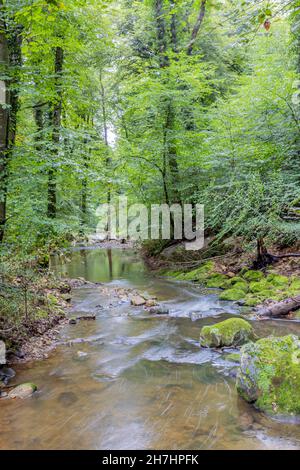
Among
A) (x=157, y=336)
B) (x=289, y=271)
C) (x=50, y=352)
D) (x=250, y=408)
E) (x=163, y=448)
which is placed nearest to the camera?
(x=163, y=448)

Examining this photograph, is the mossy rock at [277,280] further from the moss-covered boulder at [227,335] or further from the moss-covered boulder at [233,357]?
the moss-covered boulder at [233,357]

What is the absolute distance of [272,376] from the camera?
12.7 feet

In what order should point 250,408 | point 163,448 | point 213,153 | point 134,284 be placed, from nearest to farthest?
point 163,448, point 250,408, point 213,153, point 134,284

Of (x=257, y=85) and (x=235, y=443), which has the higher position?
(x=257, y=85)

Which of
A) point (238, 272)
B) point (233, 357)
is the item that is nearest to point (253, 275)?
point (238, 272)

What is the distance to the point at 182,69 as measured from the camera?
1091cm

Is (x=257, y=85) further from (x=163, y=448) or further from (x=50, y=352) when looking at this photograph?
(x=163, y=448)

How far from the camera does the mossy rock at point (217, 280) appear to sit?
32.8 feet

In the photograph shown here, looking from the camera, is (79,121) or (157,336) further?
(79,121)

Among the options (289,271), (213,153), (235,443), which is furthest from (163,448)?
(213,153)

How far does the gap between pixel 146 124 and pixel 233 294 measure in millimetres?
7077

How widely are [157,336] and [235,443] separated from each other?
3184 millimetres

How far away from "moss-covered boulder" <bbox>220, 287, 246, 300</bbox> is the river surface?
1023mm

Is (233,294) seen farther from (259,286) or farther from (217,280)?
(217,280)
